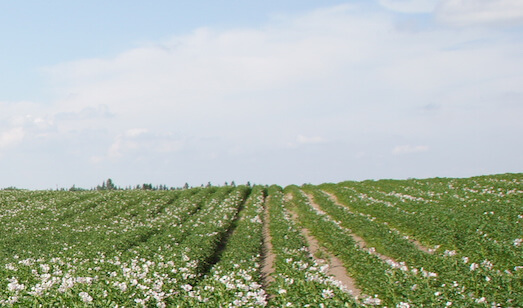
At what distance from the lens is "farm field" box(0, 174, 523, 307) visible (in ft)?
43.1

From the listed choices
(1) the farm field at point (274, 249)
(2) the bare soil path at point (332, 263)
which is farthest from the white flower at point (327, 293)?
(2) the bare soil path at point (332, 263)

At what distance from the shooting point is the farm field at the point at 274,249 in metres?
13.1

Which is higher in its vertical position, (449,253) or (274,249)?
(449,253)

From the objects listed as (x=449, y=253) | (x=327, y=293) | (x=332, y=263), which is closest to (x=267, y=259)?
(x=332, y=263)

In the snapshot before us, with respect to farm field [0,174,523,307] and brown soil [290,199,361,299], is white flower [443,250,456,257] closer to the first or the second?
farm field [0,174,523,307]

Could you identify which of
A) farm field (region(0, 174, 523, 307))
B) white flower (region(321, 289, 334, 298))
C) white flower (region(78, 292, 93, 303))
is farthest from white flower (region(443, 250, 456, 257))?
white flower (region(78, 292, 93, 303))

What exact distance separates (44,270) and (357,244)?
12.6m

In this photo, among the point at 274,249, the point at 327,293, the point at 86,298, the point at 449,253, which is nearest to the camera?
the point at 86,298

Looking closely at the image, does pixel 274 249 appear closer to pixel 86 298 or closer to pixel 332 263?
pixel 332 263

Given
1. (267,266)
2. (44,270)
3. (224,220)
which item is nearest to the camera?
(44,270)

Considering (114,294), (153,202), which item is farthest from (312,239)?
(153,202)

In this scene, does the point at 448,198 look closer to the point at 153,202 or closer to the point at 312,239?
the point at 312,239

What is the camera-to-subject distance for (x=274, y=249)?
74.1 feet

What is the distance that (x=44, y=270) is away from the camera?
1795 centimetres
